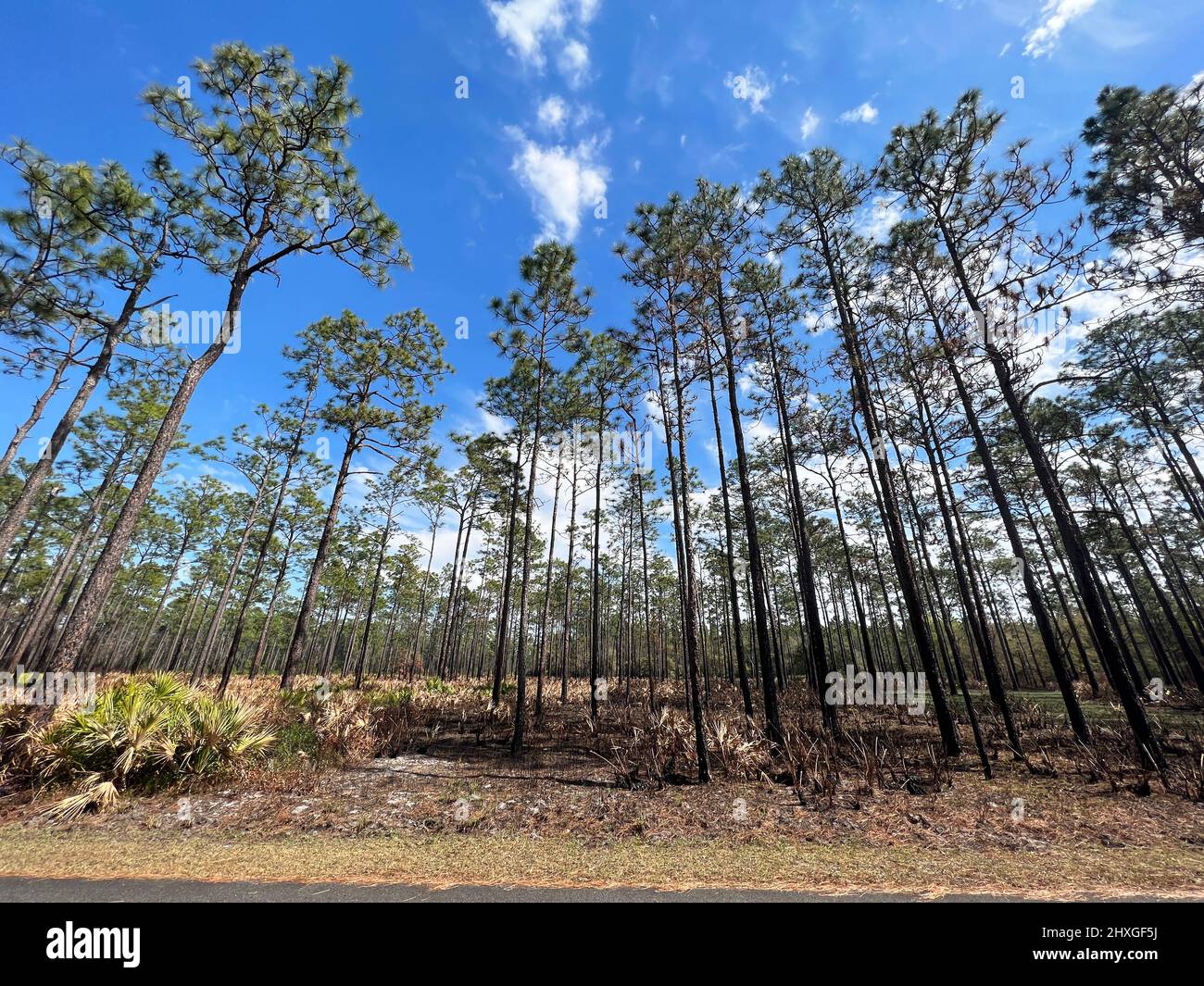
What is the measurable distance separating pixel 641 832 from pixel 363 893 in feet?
11.8

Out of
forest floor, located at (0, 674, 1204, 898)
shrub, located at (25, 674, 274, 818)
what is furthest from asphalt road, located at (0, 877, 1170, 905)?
shrub, located at (25, 674, 274, 818)

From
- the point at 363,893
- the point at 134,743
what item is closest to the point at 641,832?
the point at 363,893

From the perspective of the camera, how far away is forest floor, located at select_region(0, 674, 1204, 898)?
15.8 ft

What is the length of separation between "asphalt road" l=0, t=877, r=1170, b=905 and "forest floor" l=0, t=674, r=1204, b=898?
188 millimetres

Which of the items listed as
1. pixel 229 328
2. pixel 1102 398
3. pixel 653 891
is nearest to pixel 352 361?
pixel 229 328

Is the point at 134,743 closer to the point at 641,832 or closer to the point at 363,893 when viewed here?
the point at 363,893

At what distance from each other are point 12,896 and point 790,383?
16779 millimetres

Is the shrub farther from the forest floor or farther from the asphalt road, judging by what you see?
the asphalt road

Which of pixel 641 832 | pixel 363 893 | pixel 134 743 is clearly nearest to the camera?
pixel 363 893

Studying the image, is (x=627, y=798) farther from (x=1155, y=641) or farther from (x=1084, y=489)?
(x=1155, y=641)

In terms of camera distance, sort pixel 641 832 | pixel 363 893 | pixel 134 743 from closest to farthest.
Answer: pixel 363 893, pixel 641 832, pixel 134 743

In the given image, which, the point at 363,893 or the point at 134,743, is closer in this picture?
the point at 363,893

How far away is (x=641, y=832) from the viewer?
6246 mm
